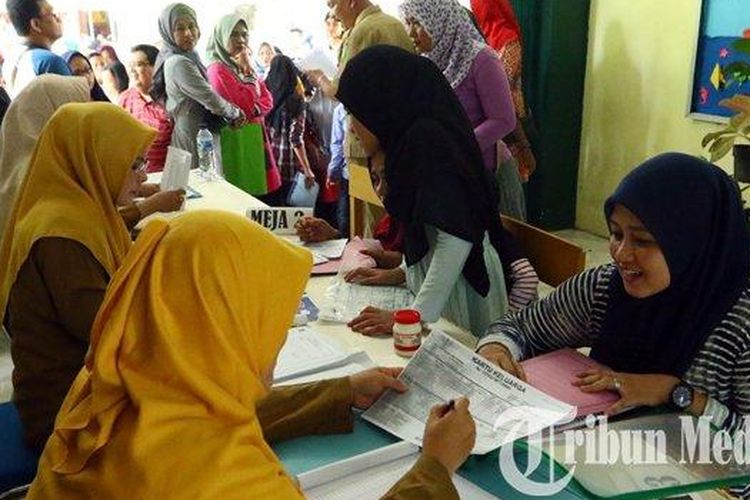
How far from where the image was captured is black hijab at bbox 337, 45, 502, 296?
1.63 m

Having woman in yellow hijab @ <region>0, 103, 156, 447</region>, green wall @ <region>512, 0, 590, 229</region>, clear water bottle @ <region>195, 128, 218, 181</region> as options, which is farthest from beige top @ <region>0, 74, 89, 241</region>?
green wall @ <region>512, 0, 590, 229</region>

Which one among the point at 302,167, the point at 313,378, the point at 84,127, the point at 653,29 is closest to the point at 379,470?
the point at 313,378

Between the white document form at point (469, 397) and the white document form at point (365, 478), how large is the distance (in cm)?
5

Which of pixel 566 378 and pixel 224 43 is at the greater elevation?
pixel 224 43

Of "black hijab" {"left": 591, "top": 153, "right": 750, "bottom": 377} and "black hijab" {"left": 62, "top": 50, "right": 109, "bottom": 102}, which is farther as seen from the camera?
"black hijab" {"left": 62, "top": 50, "right": 109, "bottom": 102}

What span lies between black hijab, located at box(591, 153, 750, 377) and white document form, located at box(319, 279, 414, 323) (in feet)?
1.99

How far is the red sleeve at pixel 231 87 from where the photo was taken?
3938 millimetres

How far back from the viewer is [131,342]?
893mm

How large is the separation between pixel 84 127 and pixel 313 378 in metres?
0.87

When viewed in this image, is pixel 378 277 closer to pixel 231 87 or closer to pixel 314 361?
pixel 314 361

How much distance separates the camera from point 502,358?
141 cm

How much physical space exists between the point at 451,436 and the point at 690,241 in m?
0.59

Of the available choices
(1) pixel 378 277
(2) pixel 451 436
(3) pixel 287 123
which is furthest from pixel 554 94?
(2) pixel 451 436

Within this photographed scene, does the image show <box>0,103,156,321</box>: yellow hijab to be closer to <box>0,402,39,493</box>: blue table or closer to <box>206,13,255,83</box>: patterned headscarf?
<box>0,402,39,493</box>: blue table
